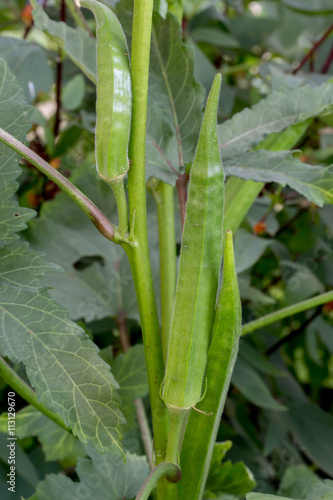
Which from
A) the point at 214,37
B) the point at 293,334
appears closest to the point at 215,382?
the point at 293,334

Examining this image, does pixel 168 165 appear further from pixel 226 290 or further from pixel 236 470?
pixel 236 470

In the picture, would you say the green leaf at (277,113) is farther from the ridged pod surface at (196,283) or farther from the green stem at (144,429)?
the green stem at (144,429)

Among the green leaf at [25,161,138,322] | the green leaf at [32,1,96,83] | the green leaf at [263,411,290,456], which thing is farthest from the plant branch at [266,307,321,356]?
the green leaf at [32,1,96,83]

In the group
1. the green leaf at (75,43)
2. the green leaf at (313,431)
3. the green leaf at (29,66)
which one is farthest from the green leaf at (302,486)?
the green leaf at (29,66)

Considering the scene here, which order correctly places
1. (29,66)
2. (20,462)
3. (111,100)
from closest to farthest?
(111,100) → (20,462) → (29,66)

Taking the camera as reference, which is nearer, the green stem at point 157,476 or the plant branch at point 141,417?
the green stem at point 157,476

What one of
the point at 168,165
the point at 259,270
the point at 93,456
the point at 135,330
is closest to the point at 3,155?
the point at 168,165

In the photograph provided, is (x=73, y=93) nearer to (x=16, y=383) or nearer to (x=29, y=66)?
(x=29, y=66)
